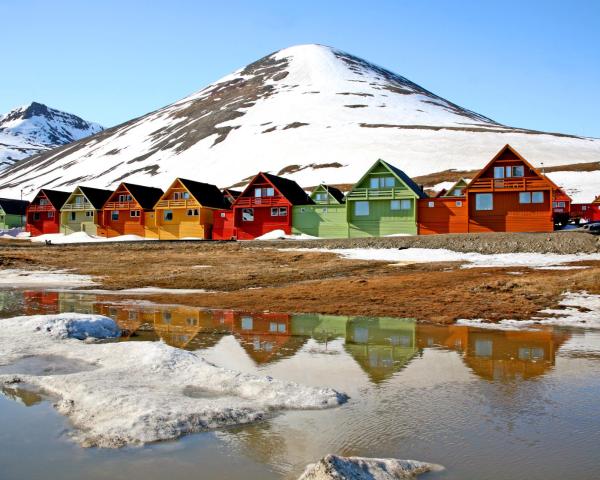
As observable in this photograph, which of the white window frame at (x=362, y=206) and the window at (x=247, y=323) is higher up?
the white window frame at (x=362, y=206)

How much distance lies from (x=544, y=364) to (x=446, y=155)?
388 ft

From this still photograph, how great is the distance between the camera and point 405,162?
121375mm

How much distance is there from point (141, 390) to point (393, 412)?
428 centimetres

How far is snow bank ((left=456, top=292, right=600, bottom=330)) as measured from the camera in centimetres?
1650

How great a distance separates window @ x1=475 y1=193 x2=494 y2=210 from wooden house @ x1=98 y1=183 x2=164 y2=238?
1584 inches

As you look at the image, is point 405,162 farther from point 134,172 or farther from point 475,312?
point 475,312

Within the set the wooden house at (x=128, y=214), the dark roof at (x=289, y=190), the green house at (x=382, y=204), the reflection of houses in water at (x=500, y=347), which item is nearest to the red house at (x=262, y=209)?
the dark roof at (x=289, y=190)

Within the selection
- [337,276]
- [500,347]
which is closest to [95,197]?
[337,276]

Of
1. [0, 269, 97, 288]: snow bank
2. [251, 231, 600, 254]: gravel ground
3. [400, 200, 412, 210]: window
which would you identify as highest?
[400, 200, 412, 210]: window

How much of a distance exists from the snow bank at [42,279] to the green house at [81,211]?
39.9 metres

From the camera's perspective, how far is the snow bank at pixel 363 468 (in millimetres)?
Result: 5715

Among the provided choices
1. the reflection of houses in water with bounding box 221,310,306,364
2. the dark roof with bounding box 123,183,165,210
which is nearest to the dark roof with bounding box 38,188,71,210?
the dark roof with bounding box 123,183,165,210

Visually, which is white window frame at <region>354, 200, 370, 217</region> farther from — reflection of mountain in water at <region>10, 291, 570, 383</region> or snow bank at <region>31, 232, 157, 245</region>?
reflection of mountain in water at <region>10, 291, 570, 383</region>

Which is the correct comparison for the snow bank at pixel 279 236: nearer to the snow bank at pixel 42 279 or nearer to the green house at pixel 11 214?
the snow bank at pixel 42 279
